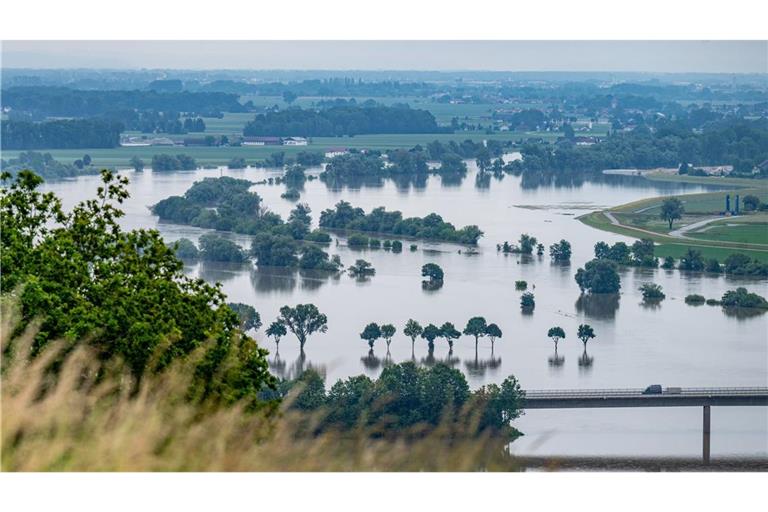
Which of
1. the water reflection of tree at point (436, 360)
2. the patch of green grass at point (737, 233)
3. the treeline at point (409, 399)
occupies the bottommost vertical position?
the water reflection of tree at point (436, 360)

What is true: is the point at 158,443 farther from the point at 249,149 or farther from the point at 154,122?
the point at 154,122

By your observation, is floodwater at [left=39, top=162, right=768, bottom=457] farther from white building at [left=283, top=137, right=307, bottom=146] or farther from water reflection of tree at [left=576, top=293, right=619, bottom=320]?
white building at [left=283, top=137, right=307, bottom=146]

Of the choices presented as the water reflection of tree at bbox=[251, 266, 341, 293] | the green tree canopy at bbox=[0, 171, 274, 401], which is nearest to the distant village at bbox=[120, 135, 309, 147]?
the water reflection of tree at bbox=[251, 266, 341, 293]

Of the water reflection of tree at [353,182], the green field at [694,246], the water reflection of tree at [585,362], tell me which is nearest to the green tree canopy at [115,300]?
the water reflection of tree at [585,362]

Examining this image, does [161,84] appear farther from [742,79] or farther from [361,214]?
[361,214]

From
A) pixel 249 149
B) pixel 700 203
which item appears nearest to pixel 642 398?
pixel 700 203

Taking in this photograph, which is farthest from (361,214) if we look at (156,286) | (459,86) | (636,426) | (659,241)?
(459,86)

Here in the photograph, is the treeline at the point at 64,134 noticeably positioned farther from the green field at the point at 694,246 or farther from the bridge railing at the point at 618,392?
the bridge railing at the point at 618,392
